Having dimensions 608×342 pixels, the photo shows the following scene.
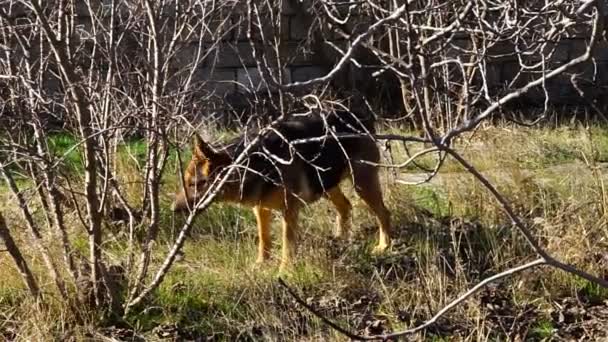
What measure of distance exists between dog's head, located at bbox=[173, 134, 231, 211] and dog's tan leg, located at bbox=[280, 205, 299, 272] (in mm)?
484

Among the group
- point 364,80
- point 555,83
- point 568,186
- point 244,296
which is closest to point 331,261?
point 244,296

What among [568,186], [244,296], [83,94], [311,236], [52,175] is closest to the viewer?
[83,94]

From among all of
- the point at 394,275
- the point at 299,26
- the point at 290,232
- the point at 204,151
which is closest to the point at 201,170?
the point at 204,151

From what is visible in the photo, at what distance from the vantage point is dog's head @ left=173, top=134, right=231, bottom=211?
20.5 ft

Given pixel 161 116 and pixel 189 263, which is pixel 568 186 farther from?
pixel 161 116

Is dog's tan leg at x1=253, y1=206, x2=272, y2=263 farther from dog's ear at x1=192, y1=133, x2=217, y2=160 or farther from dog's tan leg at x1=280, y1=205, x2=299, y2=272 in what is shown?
dog's ear at x1=192, y1=133, x2=217, y2=160

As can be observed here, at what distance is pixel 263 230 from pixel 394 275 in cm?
97

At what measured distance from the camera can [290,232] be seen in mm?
6270

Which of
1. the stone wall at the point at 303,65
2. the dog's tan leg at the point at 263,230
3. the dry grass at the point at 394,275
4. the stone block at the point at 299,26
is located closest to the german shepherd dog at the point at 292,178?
the dog's tan leg at the point at 263,230

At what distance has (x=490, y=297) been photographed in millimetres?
5539

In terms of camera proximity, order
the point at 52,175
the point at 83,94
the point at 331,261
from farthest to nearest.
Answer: the point at 331,261, the point at 52,175, the point at 83,94

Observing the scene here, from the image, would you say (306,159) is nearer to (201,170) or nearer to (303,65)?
(201,170)

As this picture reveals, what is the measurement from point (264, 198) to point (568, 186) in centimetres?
228

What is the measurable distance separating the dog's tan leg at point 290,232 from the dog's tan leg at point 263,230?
0.11 m
